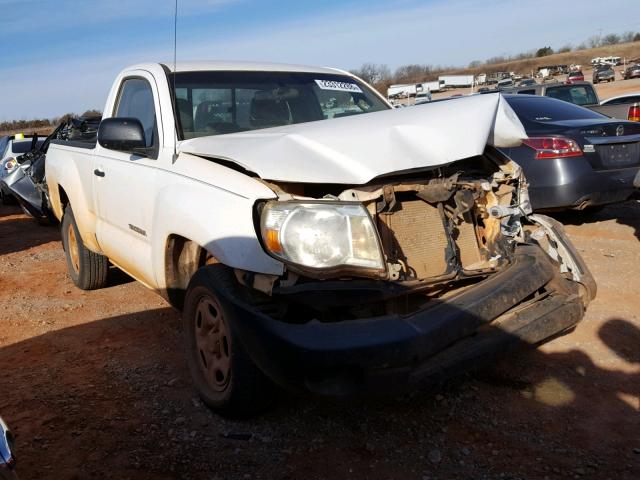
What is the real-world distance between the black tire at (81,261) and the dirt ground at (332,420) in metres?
1.18

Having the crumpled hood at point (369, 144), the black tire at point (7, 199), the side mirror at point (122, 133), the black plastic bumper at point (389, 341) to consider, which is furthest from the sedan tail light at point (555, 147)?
the black tire at point (7, 199)

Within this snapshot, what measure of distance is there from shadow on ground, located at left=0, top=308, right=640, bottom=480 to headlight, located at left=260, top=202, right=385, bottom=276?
0.60 m

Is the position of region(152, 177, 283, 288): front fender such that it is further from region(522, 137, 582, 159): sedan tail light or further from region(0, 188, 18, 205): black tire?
region(0, 188, 18, 205): black tire

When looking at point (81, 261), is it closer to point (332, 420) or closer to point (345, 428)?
point (332, 420)

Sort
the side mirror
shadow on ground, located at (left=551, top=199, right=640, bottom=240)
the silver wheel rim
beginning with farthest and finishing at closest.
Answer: shadow on ground, located at (left=551, top=199, right=640, bottom=240), the side mirror, the silver wheel rim

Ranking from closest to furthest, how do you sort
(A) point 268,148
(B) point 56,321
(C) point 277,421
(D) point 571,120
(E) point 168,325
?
(A) point 268,148 < (C) point 277,421 < (E) point 168,325 < (B) point 56,321 < (D) point 571,120

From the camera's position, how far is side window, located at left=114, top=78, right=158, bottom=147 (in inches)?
162

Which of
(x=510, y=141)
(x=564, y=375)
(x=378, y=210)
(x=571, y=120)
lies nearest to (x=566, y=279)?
(x=564, y=375)

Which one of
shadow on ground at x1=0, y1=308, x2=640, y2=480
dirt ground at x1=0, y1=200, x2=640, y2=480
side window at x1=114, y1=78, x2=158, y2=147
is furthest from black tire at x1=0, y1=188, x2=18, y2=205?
shadow on ground at x1=0, y1=308, x2=640, y2=480

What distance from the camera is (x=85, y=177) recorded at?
5.08m

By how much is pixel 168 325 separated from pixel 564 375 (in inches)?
114

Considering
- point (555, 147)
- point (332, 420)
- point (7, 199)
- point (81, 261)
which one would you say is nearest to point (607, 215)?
point (555, 147)

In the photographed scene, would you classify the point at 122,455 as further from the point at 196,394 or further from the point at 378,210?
the point at 378,210

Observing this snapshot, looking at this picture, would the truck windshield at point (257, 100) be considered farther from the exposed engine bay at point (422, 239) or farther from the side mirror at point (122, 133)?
the exposed engine bay at point (422, 239)
